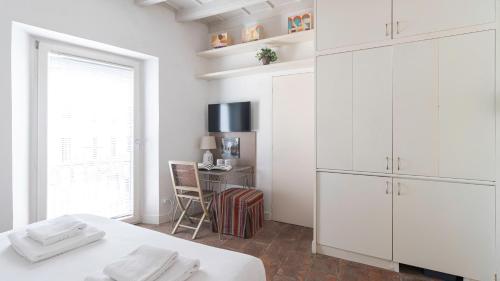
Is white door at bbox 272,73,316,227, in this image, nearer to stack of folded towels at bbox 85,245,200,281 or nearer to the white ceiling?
the white ceiling

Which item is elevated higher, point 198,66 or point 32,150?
point 198,66

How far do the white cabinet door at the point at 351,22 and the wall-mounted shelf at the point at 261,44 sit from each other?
497mm

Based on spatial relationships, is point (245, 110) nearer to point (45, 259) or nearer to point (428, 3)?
point (428, 3)

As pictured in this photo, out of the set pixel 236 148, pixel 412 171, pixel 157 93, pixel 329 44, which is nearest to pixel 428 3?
pixel 329 44

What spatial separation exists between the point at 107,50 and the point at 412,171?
352 cm

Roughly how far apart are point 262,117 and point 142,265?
290 cm

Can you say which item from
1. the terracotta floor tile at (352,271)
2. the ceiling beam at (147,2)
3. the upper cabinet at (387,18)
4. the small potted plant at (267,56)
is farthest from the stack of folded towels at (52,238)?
the small potted plant at (267,56)

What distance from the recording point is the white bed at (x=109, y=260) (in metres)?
1.15

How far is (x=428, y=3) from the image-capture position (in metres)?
2.13

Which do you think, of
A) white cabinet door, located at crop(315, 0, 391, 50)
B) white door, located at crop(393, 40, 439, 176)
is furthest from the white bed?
white cabinet door, located at crop(315, 0, 391, 50)

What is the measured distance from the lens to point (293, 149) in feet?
11.6

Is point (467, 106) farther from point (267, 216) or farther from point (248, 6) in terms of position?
point (248, 6)

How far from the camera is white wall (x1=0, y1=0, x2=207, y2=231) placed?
2227 mm

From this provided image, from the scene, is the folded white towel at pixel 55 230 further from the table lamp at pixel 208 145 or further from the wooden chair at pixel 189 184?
the table lamp at pixel 208 145
